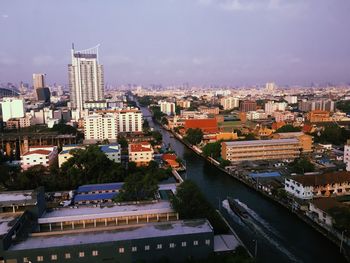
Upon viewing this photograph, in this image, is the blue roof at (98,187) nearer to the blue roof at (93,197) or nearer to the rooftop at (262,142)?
the blue roof at (93,197)

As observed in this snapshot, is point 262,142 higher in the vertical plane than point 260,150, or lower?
higher

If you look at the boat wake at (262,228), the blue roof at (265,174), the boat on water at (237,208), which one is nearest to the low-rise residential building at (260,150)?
the blue roof at (265,174)

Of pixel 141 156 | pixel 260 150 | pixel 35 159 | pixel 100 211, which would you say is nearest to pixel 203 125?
pixel 260 150

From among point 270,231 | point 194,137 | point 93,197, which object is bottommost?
point 270,231

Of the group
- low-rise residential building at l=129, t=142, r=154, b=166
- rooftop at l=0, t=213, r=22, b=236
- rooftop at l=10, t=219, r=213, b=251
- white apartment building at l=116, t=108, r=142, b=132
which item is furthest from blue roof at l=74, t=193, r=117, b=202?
white apartment building at l=116, t=108, r=142, b=132

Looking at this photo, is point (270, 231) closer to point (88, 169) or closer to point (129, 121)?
point (88, 169)

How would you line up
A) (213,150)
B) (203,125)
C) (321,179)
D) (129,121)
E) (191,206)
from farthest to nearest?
(129,121) < (203,125) < (213,150) < (321,179) < (191,206)
